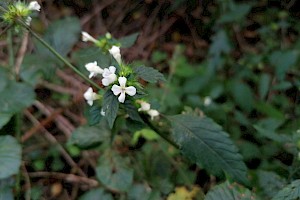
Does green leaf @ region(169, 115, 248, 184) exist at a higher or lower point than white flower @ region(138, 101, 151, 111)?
lower

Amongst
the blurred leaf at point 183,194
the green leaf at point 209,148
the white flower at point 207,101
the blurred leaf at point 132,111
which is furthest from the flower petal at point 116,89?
the white flower at point 207,101

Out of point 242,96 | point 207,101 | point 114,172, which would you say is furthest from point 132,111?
point 242,96

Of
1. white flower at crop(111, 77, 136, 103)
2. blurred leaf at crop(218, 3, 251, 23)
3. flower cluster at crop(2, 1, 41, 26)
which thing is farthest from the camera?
blurred leaf at crop(218, 3, 251, 23)

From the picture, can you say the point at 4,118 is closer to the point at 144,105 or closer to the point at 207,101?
the point at 144,105

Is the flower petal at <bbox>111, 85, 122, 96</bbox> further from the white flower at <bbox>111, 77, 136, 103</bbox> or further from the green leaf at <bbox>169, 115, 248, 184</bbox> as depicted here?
the green leaf at <bbox>169, 115, 248, 184</bbox>

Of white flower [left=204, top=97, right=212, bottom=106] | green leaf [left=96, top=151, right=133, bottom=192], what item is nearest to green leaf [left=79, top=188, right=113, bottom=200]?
green leaf [left=96, top=151, right=133, bottom=192]
